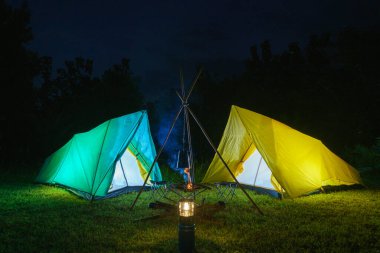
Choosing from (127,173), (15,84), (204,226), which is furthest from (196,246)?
(15,84)

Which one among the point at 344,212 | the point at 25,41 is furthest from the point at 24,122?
the point at 344,212

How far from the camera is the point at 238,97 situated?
22.5 metres

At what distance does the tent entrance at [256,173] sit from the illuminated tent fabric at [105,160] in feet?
7.57

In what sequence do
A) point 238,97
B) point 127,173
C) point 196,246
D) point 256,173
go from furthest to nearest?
point 238,97 → point 127,173 → point 256,173 → point 196,246

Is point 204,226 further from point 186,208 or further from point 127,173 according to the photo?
point 127,173

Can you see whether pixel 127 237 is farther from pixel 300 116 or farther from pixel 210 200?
pixel 300 116

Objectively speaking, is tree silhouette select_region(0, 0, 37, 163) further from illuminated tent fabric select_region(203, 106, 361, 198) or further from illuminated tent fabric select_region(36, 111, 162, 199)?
illuminated tent fabric select_region(203, 106, 361, 198)

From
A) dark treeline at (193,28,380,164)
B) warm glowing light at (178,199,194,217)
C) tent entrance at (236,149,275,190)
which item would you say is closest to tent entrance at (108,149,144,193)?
tent entrance at (236,149,275,190)

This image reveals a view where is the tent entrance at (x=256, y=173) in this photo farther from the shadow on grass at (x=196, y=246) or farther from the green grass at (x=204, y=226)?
the shadow on grass at (x=196, y=246)

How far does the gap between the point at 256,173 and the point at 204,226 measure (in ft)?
13.4

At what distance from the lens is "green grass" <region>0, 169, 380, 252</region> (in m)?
4.90

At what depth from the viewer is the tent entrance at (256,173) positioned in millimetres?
9359

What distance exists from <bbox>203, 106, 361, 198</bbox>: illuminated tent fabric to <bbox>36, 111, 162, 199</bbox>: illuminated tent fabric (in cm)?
191

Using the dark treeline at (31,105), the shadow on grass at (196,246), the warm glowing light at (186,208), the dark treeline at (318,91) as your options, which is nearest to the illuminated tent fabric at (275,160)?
the shadow on grass at (196,246)
